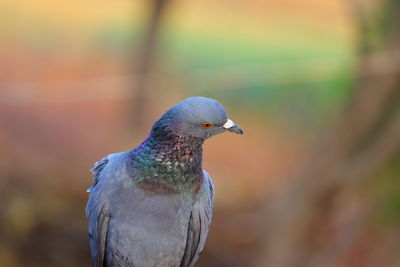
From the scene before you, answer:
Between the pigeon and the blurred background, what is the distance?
10.4 ft

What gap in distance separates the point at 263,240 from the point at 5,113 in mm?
6981

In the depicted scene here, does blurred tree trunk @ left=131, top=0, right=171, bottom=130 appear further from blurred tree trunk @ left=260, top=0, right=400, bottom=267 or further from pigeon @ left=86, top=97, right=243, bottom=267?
pigeon @ left=86, top=97, right=243, bottom=267

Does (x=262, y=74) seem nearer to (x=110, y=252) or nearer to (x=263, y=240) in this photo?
(x=263, y=240)

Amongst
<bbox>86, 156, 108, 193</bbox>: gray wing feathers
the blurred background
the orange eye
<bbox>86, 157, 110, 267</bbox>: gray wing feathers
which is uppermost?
the orange eye

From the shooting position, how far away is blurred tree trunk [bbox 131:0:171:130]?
29.8 feet

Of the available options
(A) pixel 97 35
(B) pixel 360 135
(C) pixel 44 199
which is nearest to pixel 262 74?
(B) pixel 360 135

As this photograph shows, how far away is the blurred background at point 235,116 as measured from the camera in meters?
6.00

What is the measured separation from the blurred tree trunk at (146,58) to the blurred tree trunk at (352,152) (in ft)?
10.4

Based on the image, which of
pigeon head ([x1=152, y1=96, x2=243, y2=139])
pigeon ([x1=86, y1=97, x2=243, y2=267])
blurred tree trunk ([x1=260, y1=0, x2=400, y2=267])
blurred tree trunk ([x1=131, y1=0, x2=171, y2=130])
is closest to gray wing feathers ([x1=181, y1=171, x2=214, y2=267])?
pigeon ([x1=86, y1=97, x2=243, y2=267])

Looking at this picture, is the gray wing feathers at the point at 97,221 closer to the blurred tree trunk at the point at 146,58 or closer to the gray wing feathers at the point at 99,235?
the gray wing feathers at the point at 99,235

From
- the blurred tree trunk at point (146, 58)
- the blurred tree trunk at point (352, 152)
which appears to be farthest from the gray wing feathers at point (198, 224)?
the blurred tree trunk at point (146, 58)

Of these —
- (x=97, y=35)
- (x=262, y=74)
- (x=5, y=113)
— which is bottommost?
(x=5, y=113)

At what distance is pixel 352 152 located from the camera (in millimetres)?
5941

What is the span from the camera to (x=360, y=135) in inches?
232
